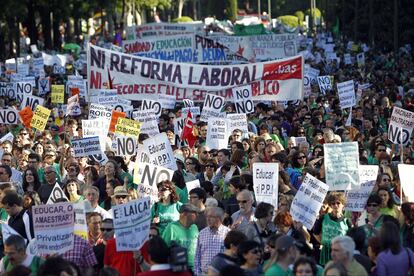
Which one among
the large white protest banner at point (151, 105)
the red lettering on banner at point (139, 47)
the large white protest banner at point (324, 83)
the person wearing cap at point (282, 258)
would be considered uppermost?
the red lettering on banner at point (139, 47)

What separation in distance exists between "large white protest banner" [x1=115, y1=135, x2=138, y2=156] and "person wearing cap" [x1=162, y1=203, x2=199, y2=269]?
22.0 ft

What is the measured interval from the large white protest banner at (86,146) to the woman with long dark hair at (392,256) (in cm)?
834

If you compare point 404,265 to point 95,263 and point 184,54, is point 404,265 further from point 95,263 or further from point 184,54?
point 184,54

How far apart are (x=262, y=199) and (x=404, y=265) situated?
348 centimetres

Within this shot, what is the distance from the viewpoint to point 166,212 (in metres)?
14.7

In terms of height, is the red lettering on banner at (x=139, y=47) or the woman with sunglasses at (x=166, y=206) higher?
the red lettering on banner at (x=139, y=47)

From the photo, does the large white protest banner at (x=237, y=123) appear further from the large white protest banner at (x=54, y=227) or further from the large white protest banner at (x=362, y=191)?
the large white protest banner at (x=54, y=227)

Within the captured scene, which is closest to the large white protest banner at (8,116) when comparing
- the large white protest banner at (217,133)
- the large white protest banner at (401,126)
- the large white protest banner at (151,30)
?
the large white protest banner at (217,133)

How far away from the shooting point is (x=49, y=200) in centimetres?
1551

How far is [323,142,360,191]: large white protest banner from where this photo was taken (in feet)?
51.8

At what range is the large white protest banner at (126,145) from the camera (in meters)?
20.1

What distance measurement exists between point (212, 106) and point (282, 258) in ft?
47.2

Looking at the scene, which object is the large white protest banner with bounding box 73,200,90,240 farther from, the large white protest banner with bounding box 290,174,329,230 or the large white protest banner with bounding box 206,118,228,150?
the large white protest banner with bounding box 206,118,228,150

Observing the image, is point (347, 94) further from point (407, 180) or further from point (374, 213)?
point (374, 213)
